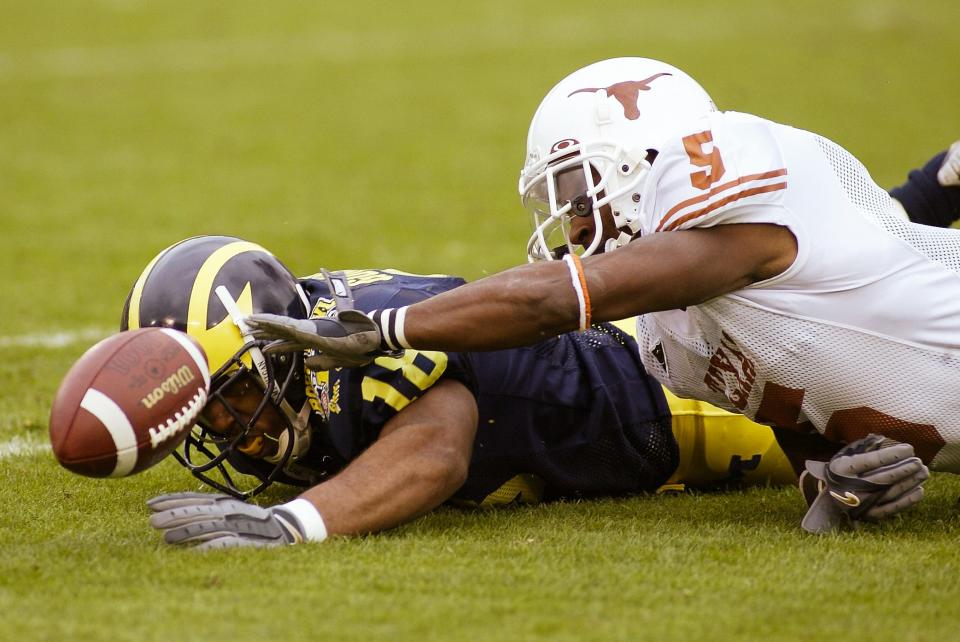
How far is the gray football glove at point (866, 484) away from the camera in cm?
319

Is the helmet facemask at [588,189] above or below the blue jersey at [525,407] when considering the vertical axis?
above

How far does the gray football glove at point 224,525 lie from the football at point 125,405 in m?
0.14

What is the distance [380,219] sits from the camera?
853cm

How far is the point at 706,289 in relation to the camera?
3.07 m

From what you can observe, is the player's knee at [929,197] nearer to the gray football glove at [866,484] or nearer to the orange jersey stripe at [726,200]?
the gray football glove at [866,484]

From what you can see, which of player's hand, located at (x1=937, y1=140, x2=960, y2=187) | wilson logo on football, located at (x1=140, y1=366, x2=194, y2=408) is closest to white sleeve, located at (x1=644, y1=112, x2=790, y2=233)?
wilson logo on football, located at (x1=140, y1=366, x2=194, y2=408)

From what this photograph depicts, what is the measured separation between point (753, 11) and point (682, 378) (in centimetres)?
1664

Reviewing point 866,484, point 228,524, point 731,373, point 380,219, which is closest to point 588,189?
point 731,373

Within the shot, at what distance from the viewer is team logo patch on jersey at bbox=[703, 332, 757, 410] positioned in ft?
10.9

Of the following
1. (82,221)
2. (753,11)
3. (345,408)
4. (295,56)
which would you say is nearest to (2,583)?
(345,408)

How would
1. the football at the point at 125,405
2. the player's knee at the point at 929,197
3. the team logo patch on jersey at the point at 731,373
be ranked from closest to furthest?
the football at the point at 125,405, the team logo patch on jersey at the point at 731,373, the player's knee at the point at 929,197

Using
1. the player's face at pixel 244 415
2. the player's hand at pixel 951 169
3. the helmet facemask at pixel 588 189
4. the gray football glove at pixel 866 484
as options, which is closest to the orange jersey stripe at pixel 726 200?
the helmet facemask at pixel 588 189

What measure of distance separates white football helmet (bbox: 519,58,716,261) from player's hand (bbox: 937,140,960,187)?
1.28 metres

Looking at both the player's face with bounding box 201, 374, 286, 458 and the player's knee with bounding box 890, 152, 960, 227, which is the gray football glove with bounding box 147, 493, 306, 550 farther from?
the player's knee with bounding box 890, 152, 960, 227
